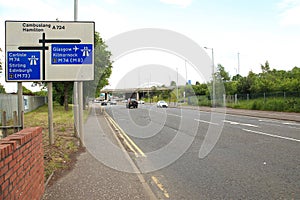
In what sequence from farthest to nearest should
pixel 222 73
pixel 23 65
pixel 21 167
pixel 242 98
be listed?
pixel 222 73 < pixel 242 98 < pixel 23 65 < pixel 21 167

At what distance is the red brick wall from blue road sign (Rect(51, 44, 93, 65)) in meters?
5.06

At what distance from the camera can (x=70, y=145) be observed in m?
9.85

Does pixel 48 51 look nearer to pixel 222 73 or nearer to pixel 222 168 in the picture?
pixel 222 168

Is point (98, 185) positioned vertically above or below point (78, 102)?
below

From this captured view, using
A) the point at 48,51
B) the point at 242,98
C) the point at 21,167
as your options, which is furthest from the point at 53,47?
the point at 242,98

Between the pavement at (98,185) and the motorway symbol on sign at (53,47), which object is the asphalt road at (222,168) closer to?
the pavement at (98,185)

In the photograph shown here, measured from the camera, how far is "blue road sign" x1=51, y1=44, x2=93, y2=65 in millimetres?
9555

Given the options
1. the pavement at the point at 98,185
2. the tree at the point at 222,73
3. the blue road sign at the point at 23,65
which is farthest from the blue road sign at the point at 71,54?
the tree at the point at 222,73

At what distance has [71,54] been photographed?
31.9 feet

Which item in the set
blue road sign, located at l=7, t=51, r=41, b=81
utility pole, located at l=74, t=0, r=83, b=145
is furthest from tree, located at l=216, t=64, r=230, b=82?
blue road sign, located at l=7, t=51, r=41, b=81

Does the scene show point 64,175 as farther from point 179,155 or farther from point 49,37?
point 49,37

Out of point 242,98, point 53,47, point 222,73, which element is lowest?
point 242,98

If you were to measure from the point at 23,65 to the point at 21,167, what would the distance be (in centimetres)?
619

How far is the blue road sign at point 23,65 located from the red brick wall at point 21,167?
472cm
